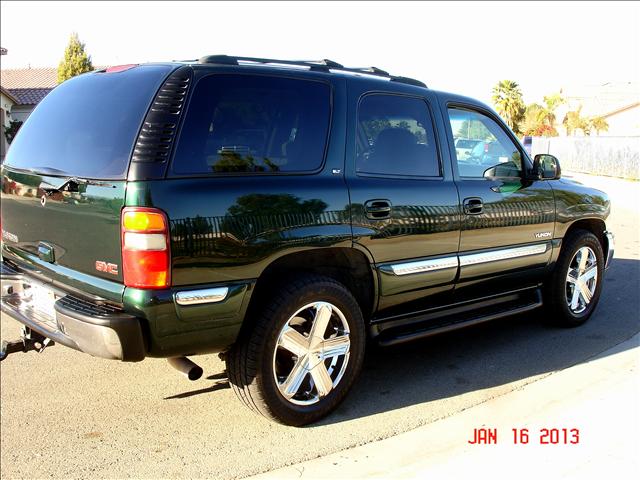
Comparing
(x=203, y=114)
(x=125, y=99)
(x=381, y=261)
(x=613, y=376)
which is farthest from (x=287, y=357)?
(x=613, y=376)

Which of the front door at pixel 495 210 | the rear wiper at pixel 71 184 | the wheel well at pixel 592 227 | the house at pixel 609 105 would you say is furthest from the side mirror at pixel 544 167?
the house at pixel 609 105

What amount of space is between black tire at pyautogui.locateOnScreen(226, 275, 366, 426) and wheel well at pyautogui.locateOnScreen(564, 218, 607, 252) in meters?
2.65

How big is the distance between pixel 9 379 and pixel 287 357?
2.05 meters

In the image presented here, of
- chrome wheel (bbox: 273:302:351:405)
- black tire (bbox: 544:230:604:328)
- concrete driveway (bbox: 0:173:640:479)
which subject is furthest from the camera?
black tire (bbox: 544:230:604:328)

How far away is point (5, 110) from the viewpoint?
27.5 meters

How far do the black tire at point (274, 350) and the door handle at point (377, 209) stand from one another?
18.9 inches

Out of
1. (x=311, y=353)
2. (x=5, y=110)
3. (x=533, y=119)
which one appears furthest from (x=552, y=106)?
(x=311, y=353)

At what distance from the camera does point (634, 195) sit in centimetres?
1630

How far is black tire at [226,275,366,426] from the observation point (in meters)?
3.17

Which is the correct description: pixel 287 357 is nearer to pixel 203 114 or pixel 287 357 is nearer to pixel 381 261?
pixel 381 261

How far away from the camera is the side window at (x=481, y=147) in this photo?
4.37 meters

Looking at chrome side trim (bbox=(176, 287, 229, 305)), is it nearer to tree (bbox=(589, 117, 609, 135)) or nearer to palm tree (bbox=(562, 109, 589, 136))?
tree (bbox=(589, 117, 609, 135))

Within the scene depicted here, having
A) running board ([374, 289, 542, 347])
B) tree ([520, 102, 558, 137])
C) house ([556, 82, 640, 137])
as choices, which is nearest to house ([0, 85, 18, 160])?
house ([556, 82, 640, 137])

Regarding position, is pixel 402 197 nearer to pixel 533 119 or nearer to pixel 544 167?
pixel 544 167
